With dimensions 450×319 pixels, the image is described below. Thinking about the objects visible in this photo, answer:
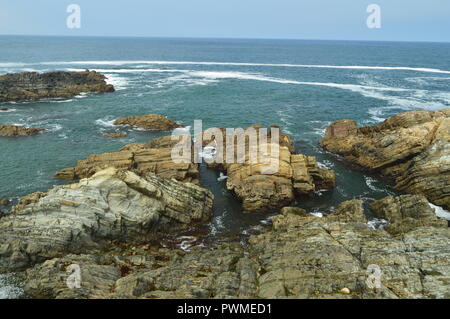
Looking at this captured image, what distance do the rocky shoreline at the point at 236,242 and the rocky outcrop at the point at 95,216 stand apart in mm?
89

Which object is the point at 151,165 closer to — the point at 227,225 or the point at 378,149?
the point at 227,225

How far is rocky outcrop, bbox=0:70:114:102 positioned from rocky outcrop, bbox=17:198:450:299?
234 feet

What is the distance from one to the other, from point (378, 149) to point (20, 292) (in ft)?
135

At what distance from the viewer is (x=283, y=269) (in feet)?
72.0

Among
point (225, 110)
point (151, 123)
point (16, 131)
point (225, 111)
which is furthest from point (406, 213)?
point (16, 131)

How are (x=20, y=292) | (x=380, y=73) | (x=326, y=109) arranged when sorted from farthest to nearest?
(x=380, y=73), (x=326, y=109), (x=20, y=292)

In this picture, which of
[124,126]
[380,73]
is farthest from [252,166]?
[380,73]

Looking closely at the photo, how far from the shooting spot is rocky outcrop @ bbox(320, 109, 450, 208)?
122ft

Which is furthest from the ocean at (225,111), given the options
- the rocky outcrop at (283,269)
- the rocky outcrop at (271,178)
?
the rocky outcrop at (283,269)

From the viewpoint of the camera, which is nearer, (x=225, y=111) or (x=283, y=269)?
(x=283, y=269)

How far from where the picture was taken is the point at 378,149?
4391 cm

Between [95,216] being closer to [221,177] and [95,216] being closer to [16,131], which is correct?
[221,177]

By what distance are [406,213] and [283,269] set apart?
657 inches

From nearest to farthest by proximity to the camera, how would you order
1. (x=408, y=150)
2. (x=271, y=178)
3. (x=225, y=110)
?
1. (x=271, y=178)
2. (x=408, y=150)
3. (x=225, y=110)
